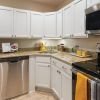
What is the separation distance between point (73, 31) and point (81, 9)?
1.60 feet

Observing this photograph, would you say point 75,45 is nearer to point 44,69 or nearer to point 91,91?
point 44,69

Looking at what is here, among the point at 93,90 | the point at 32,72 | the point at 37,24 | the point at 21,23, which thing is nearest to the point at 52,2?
the point at 37,24

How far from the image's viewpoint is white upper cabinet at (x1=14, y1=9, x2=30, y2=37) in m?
3.09

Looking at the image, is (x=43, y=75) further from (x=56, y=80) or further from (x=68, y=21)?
(x=68, y=21)

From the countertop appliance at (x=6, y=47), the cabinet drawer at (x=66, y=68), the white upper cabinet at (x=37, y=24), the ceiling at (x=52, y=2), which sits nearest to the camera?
the cabinet drawer at (x=66, y=68)

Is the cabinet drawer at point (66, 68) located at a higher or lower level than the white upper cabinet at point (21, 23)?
lower

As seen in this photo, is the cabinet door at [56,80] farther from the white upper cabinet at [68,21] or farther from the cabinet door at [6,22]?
the cabinet door at [6,22]

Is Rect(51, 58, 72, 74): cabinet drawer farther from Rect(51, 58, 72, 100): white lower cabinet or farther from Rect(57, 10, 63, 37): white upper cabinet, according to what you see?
Rect(57, 10, 63, 37): white upper cabinet

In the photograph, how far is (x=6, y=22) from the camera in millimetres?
2961

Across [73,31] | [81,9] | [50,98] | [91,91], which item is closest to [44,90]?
[50,98]

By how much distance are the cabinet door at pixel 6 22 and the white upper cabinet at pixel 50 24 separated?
100 cm

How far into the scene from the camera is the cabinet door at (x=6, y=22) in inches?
114

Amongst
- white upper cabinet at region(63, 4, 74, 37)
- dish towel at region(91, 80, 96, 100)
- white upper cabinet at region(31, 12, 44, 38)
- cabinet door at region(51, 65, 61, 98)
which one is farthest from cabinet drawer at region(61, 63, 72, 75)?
white upper cabinet at region(31, 12, 44, 38)

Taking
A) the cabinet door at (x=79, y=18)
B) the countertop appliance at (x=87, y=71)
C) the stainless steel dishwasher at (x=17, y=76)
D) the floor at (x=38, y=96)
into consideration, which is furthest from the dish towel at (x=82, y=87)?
the stainless steel dishwasher at (x=17, y=76)
